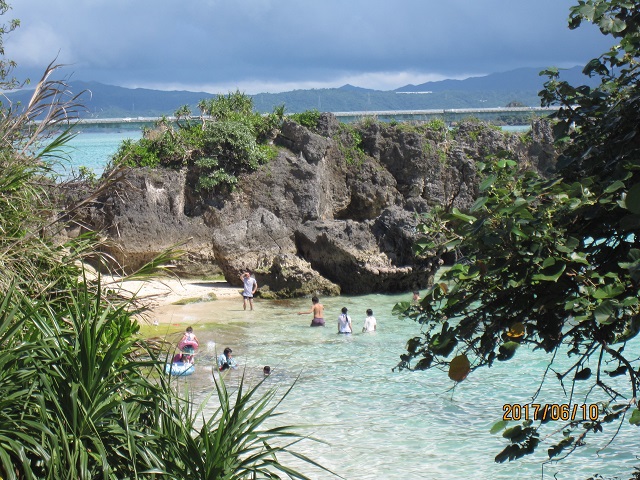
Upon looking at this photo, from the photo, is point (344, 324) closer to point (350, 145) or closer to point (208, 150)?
point (208, 150)

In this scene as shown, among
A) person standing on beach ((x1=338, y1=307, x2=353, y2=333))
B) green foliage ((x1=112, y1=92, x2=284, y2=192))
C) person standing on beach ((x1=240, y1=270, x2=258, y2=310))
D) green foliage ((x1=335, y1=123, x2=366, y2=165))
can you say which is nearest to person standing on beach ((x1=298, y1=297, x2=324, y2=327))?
person standing on beach ((x1=338, y1=307, x2=353, y2=333))

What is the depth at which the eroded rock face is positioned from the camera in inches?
777

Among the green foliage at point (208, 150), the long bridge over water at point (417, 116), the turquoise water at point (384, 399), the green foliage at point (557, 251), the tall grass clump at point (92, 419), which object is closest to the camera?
the green foliage at point (557, 251)

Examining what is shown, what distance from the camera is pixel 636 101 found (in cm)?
319

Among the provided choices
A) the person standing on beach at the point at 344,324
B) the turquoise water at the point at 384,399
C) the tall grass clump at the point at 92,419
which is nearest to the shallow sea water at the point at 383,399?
the turquoise water at the point at 384,399

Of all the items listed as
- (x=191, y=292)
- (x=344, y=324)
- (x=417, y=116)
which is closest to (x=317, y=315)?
(x=344, y=324)

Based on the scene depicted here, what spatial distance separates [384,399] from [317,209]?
13155 mm

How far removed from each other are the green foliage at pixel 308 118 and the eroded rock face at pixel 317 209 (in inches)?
10.1

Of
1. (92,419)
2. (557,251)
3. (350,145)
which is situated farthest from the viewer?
(350,145)

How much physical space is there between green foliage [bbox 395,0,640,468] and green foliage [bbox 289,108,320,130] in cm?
2268

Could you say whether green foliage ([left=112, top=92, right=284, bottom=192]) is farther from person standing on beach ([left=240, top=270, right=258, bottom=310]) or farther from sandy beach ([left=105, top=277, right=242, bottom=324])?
person standing on beach ([left=240, top=270, right=258, bottom=310])

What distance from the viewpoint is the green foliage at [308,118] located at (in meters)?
25.8

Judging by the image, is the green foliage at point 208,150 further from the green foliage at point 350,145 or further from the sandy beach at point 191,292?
the sandy beach at point 191,292

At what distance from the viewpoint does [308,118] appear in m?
26.0
